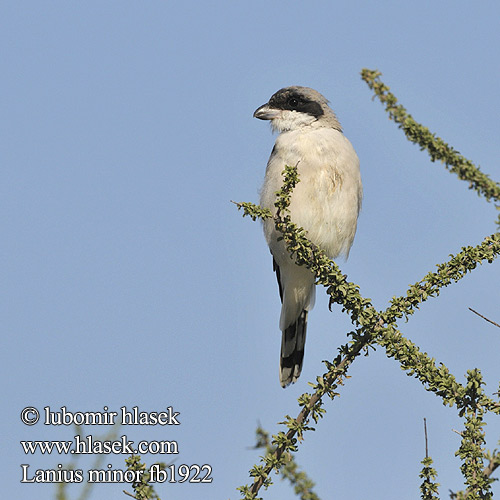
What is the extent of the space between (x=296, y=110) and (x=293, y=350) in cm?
235

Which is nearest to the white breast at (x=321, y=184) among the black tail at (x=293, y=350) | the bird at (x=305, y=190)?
the bird at (x=305, y=190)

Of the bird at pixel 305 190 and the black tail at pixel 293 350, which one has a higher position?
the bird at pixel 305 190

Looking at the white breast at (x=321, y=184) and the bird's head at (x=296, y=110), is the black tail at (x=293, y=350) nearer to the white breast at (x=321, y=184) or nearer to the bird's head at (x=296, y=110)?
the white breast at (x=321, y=184)

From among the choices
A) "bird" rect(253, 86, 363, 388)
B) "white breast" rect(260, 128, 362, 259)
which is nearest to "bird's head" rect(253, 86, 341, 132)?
"bird" rect(253, 86, 363, 388)

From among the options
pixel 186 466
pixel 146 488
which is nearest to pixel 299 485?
pixel 146 488

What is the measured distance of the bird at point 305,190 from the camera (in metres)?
6.24

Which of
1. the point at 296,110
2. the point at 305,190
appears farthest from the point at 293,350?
the point at 296,110

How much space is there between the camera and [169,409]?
14.8 ft

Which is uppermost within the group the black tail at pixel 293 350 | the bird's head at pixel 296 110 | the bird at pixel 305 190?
the bird's head at pixel 296 110

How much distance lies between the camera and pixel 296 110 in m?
7.07

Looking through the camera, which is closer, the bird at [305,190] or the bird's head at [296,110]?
the bird at [305,190]

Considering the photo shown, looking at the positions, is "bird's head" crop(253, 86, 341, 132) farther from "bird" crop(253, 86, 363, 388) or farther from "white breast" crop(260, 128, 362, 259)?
"white breast" crop(260, 128, 362, 259)

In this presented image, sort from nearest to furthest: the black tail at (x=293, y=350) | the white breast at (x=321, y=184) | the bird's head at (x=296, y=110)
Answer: the white breast at (x=321, y=184), the black tail at (x=293, y=350), the bird's head at (x=296, y=110)

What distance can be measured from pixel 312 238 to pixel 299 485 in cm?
458
